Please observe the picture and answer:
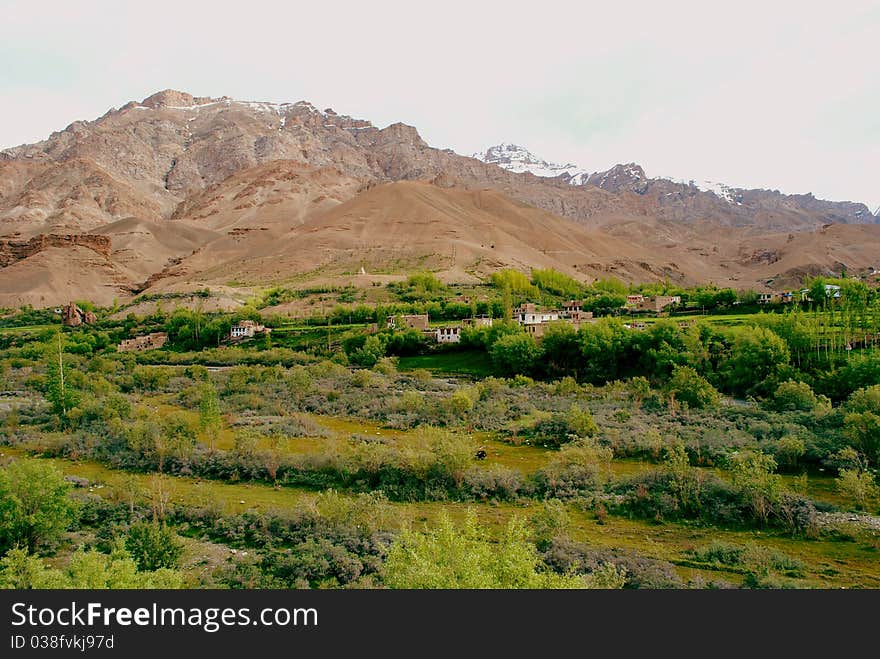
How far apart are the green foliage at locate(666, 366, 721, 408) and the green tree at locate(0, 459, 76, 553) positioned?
29.3 meters

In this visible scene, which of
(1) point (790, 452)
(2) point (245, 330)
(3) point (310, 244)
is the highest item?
(3) point (310, 244)

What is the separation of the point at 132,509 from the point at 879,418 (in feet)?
85.3

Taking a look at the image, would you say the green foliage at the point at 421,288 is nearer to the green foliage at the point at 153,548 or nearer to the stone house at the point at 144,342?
the stone house at the point at 144,342

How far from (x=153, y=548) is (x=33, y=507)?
14.6ft

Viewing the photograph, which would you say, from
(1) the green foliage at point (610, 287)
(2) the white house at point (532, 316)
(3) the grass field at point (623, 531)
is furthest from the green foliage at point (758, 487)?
(1) the green foliage at point (610, 287)

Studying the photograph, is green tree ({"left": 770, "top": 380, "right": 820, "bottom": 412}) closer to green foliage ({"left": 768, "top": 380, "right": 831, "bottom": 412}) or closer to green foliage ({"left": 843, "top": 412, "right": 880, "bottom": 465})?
green foliage ({"left": 768, "top": 380, "right": 831, "bottom": 412})

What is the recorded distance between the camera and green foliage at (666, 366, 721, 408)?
1367 inches

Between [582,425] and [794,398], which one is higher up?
[794,398]

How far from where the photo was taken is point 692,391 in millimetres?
35156

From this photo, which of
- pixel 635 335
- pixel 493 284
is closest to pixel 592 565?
pixel 635 335

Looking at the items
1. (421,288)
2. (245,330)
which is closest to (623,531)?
(245,330)

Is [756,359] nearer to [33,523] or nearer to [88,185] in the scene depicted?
[33,523]

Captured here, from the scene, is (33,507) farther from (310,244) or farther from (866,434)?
→ (310,244)

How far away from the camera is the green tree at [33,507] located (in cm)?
1681
